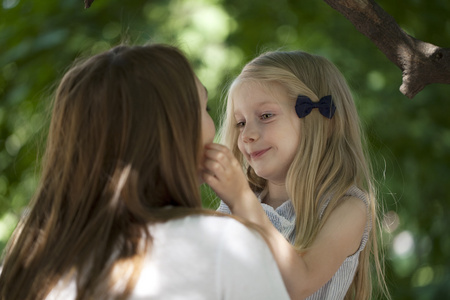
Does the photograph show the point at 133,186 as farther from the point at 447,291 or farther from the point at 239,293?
the point at 447,291

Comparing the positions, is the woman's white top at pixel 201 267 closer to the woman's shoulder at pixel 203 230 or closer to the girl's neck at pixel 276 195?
the woman's shoulder at pixel 203 230

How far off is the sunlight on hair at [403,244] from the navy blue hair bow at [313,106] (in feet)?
12.9

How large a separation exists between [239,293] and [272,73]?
1613 mm

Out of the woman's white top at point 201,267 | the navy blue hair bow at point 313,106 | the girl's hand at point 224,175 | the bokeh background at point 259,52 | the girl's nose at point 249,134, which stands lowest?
the bokeh background at point 259,52

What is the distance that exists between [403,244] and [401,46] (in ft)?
18.7

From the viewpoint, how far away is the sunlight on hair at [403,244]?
706 centimetres

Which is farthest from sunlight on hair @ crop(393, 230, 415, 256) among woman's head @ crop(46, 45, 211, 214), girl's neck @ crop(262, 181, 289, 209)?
woman's head @ crop(46, 45, 211, 214)

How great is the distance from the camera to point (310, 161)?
313 cm

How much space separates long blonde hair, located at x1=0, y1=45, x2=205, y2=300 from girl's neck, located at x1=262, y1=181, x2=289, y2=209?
1.27 m

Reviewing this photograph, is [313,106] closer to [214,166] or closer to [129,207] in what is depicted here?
[214,166]

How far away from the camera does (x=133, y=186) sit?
75.9 inches

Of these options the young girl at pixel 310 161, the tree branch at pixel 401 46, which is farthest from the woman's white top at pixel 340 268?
the tree branch at pixel 401 46

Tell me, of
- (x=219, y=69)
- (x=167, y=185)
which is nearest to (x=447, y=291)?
(x=219, y=69)

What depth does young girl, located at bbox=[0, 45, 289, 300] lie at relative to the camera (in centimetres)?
183
